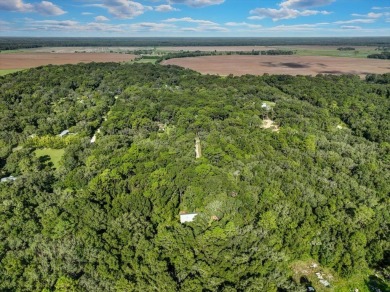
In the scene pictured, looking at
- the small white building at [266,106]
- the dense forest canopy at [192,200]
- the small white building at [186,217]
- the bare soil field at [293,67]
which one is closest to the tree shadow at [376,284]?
the dense forest canopy at [192,200]

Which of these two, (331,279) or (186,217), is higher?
(186,217)

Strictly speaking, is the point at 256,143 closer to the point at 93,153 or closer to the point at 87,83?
the point at 93,153

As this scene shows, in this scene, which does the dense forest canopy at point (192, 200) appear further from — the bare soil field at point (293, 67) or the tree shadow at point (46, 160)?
the bare soil field at point (293, 67)

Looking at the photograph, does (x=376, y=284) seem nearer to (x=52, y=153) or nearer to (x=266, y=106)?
(x=52, y=153)

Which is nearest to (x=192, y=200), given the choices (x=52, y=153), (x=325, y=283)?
(x=325, y=283)

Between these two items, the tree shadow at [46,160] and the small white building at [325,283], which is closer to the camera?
the small white building at [325,283]

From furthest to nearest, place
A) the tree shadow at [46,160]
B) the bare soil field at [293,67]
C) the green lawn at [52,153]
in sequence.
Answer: the bare soil field at [293,67]
the green lawn at [52,153]
the tree shadow at [46,160]

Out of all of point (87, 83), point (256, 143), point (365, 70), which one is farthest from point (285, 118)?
point (365, 70)

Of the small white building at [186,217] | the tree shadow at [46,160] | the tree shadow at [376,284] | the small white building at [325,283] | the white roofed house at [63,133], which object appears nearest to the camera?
the tree shadow at [376,284]

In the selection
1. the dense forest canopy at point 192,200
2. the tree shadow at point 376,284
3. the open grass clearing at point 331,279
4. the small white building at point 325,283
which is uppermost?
the dense forest canopy at point 192,200
